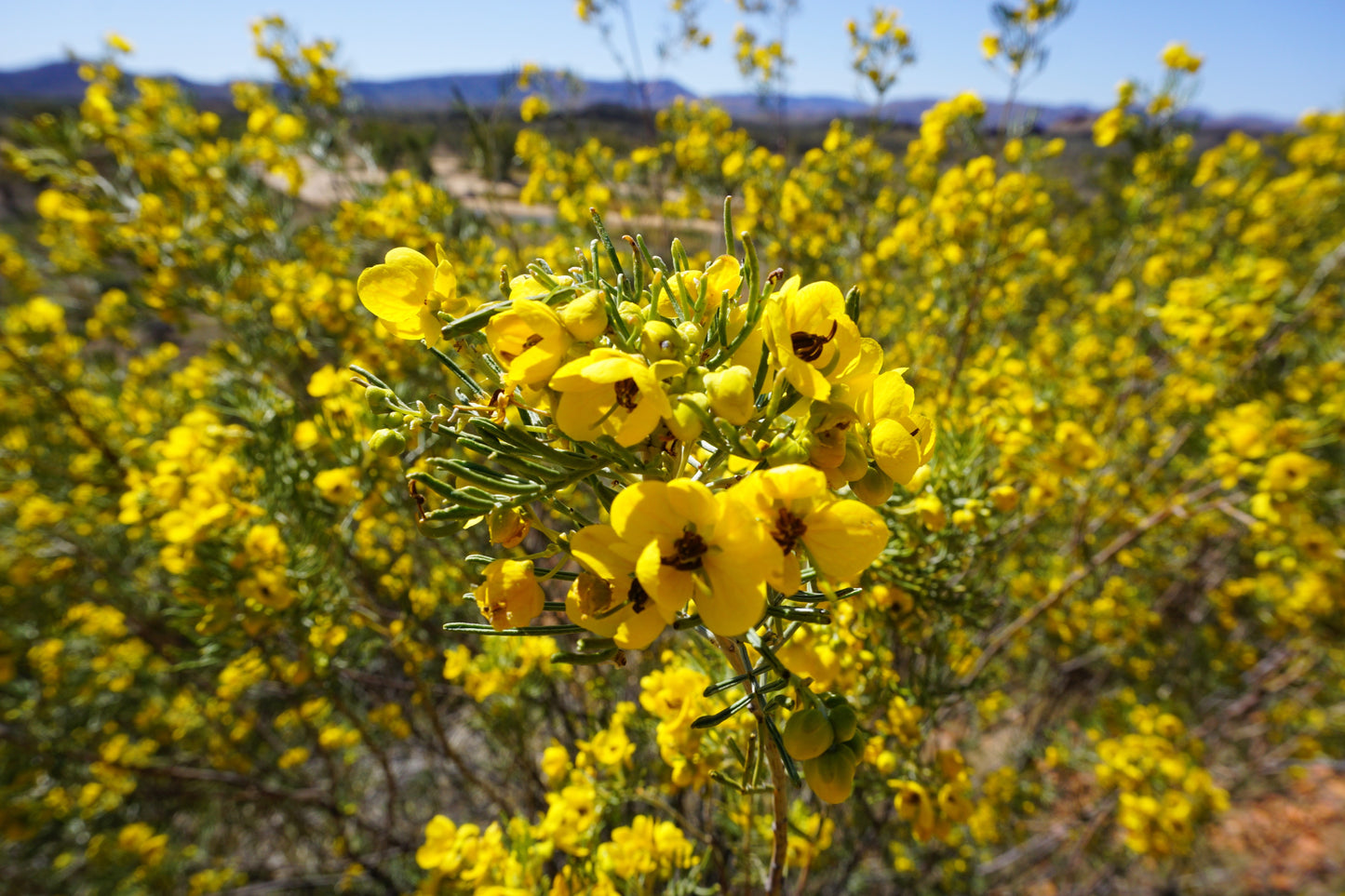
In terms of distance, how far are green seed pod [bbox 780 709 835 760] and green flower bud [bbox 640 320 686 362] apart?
744 mm

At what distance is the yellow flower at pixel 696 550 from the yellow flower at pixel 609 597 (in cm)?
3

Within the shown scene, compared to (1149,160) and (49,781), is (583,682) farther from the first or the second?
(1149,160)

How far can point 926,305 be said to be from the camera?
5.19m

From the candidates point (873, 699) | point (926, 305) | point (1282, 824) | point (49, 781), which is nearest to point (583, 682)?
point (873, 699)

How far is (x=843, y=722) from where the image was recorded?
118cm

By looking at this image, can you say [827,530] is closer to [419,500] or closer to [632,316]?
[632,316]

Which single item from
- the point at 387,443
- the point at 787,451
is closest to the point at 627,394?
the point at 787,451

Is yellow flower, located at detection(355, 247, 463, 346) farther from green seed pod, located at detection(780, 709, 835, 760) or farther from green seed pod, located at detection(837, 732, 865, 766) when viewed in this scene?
green seed pod, located at detection(837, 732, 865, 766)

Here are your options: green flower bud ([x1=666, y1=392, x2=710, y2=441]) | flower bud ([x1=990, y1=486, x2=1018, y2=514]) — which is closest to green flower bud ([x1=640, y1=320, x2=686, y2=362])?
green flower bud ([x1=666, y1=392, x2=710, y2=441])

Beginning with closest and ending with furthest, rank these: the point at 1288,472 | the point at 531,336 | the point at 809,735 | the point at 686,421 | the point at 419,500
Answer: the point at 686,421 → the point at 531,336 → the point at 809,735 → the point at 419,500 → the point at 1288,472

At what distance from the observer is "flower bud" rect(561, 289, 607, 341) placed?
3.26 ft

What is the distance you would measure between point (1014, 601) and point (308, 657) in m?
4.99

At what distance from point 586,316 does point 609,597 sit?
489 mm

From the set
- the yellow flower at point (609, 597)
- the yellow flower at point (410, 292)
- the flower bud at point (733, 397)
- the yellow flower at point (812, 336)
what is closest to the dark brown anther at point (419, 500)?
the yellow flower at point (410, 292)
